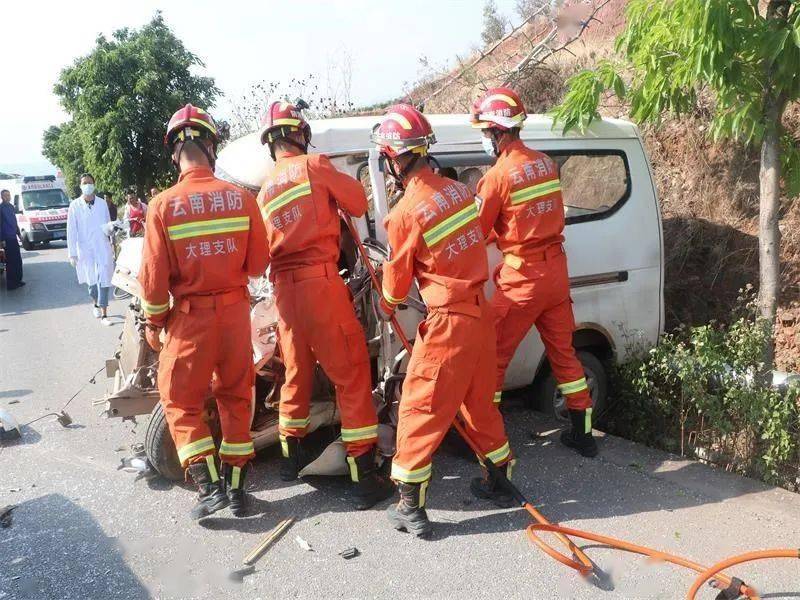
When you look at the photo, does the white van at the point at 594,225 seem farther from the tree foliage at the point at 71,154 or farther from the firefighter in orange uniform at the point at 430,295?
the tree foliage at the point at 71,154

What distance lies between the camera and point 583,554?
330 centimetres

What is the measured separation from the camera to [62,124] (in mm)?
22984

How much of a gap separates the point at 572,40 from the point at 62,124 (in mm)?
18971

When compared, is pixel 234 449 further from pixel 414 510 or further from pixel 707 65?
pixel 707 65

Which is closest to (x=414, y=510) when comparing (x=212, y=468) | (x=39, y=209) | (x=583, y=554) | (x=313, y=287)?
(x=583, y=554)

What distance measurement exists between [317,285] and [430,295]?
63 cm

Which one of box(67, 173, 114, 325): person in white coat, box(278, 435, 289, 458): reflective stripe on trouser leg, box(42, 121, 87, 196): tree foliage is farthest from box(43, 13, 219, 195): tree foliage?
box(278, 435, 289, 458): reflective stripe on trouser leg

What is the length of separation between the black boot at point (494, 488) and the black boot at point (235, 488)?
127 cm

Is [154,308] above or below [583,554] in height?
above

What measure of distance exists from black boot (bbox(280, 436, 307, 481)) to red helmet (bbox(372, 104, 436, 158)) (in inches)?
67.6

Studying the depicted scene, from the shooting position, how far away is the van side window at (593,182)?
4781 millimetres

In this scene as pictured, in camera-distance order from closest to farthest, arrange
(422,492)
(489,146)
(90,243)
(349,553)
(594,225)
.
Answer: (349,553)
(422,492)
(489,146)
(594,225)
(90,243)

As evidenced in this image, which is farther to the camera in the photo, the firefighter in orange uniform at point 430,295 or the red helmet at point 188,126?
the red helmet at point 188,126

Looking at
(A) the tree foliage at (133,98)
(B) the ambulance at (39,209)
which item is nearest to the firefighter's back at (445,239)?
(A) the tree foliage at (133,98)
